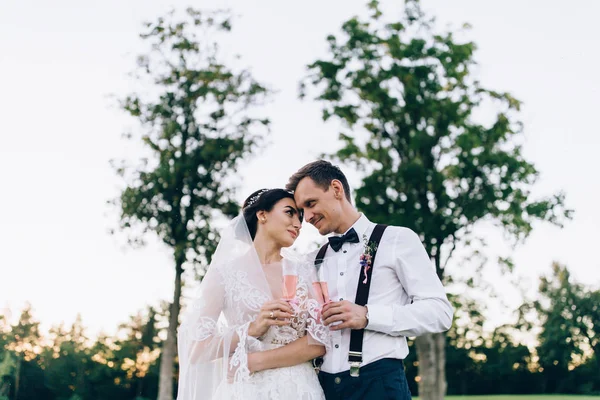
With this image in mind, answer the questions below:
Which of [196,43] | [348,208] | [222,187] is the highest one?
[196,43]

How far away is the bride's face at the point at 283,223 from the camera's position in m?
4.32

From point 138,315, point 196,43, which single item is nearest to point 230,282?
point 196,43

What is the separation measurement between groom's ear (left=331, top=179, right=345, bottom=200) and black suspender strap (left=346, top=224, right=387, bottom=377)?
320 mm

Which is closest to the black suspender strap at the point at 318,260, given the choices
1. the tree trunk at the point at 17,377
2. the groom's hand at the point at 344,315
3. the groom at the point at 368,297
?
the groom at the point at 368,297

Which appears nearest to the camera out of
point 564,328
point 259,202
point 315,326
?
point 315,326

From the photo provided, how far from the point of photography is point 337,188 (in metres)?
4.23

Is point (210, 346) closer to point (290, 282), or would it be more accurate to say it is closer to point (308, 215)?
point (290, 282)

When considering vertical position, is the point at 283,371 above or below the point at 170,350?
below

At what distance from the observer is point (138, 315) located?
40.0 meters

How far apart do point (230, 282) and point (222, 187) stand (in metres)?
19.8

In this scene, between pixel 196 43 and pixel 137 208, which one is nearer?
pixel 137 208

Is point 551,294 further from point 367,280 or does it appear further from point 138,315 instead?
point 367,280

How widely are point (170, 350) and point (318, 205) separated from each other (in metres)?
19.4

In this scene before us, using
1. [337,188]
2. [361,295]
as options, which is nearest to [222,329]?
[361,295]
